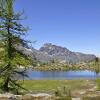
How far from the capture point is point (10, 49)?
110ft

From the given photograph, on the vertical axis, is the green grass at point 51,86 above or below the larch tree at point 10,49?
below

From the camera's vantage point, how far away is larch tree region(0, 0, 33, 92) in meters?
32.7

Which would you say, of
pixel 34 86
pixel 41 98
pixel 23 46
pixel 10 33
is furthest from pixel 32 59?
pixel 34 86

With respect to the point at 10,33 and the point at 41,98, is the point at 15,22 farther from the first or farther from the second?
the point at 41,98

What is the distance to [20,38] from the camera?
34250 mm

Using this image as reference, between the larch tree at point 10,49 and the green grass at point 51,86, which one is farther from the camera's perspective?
the green grass at point 51,86

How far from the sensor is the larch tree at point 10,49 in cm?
3269

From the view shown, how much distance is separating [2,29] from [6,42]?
5.23ft

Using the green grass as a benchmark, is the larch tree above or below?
above

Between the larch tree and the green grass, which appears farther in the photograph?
the green grass

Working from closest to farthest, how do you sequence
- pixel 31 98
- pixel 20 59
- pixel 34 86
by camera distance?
pixel 31 98, pixel 20 59, pixel 34 86

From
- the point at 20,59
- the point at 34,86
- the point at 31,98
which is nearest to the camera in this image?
the point at 31,98

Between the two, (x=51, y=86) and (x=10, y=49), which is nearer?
(x=10, y=49)

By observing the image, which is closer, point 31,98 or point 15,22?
point 31,98
